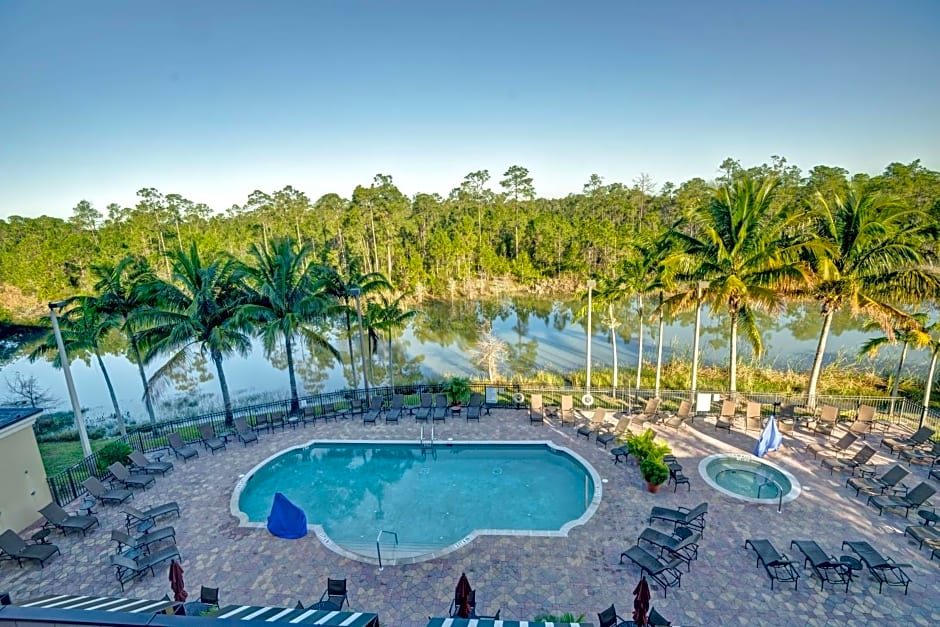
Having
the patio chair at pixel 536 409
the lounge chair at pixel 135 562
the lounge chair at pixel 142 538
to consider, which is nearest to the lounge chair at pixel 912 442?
the patio chair at pixel 536 409

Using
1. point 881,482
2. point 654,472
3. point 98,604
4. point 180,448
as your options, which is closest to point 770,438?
point 881,482

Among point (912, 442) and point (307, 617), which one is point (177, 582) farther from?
point (912, 442)

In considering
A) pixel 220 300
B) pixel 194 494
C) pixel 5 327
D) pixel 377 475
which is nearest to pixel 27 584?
pixel 194 494

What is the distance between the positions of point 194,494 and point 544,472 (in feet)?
35.2

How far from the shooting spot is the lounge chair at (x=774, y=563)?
9188 millimetres

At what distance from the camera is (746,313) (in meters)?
16.8

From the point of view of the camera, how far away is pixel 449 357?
103ft

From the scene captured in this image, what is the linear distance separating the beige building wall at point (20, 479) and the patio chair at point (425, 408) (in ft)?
37.0

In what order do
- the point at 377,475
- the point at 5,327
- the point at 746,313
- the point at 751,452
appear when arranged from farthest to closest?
the point at 5,327
the point at 746,313
the point at 377,475
the point at 751,452

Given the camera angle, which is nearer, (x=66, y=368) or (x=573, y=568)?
(x=573, y=568)

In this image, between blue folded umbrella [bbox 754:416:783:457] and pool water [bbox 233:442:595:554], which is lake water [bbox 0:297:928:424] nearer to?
pool water [bbox 233:442:595:554]

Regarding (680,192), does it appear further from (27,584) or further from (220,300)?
(27,584)

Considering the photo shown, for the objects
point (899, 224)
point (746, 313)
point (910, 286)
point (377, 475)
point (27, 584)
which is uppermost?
point (899, 224)

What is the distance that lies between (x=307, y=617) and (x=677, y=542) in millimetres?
7803
